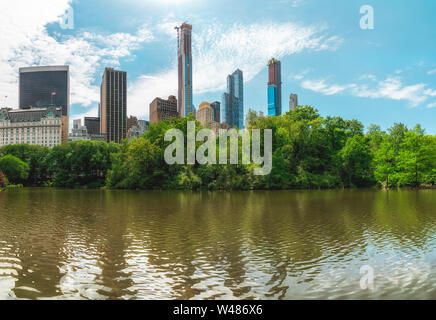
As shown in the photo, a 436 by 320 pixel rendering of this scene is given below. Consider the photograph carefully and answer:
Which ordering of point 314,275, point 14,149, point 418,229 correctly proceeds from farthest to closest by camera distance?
1. point 14,149
2. point 418,229
3. point 314,275

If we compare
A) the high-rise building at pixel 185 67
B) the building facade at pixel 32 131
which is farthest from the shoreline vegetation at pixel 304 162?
the high-rise building at pixel 185 67

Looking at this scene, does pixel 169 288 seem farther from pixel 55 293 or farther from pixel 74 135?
pixel 74 135

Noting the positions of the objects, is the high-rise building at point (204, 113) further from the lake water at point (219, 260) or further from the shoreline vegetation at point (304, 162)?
the lake water at point (219, 260)

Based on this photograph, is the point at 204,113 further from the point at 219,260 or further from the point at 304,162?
the point at 219,260

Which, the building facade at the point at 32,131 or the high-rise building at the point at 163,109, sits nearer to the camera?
the building facade at the point at 32,131
